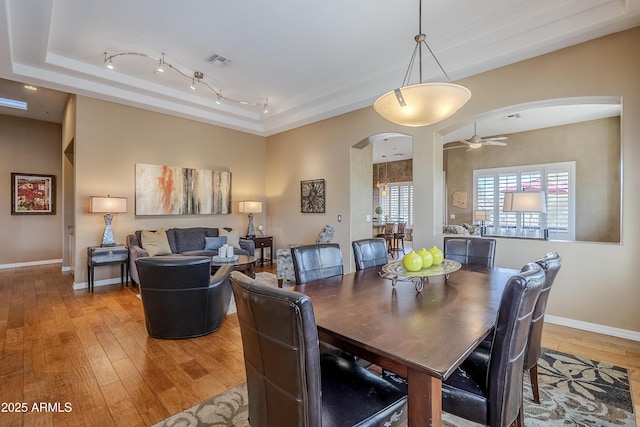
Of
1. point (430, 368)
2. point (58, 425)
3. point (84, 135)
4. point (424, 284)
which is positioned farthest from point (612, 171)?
point (84, 135)

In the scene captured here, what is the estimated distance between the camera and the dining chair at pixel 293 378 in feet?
3.32

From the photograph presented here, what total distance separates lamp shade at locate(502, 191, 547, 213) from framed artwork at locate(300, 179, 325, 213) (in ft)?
10.5

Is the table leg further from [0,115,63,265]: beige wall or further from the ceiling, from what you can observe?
[0,115,63,265]: beige wall

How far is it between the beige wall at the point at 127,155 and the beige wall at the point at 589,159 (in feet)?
22.5

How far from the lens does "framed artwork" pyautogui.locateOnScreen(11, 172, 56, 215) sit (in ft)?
21.5

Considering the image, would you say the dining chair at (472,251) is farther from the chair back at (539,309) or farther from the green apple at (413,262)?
the green apple at (413,262)

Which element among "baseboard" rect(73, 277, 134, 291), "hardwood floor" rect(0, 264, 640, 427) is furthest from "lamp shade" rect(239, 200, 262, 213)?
"hardwood floor" rect(0, 264, 640, 427)

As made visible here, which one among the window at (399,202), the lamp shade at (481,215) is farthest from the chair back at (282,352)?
the window at (399,202)

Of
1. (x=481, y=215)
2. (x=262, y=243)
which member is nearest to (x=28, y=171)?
(x=262, y=243)

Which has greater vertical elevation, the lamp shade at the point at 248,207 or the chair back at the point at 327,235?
the lamp shade at the point at 248,207

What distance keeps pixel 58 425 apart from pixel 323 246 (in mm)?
2028

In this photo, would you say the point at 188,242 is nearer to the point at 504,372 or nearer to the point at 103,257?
the point at 103,257

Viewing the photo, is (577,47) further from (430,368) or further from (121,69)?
(121,69)

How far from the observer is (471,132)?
735 cm
